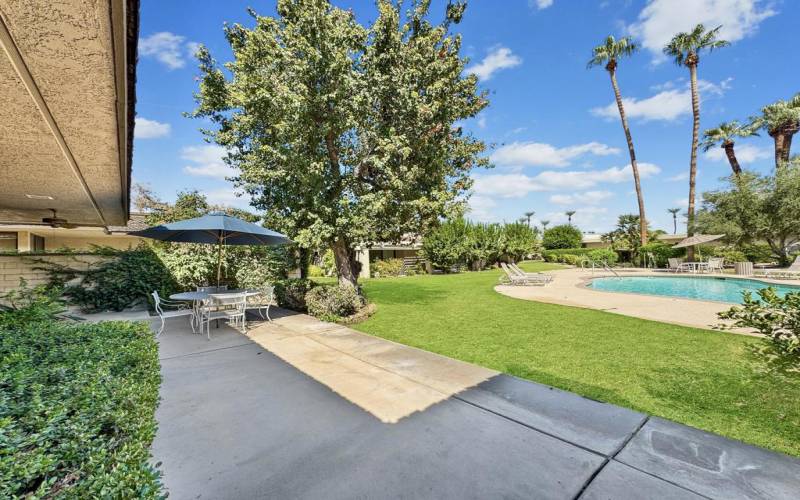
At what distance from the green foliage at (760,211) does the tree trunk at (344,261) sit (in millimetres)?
29271

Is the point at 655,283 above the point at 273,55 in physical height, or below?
below

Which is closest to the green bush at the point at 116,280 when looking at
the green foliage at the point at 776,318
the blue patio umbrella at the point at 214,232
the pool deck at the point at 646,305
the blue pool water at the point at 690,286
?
the blue patio umbrella at the point at 214,232

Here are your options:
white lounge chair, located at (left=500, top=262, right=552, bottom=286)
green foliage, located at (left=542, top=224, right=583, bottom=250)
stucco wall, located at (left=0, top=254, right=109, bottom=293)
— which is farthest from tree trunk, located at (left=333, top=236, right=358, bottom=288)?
green foliage, located at (left=542, top=224, right=583, bottom=250)

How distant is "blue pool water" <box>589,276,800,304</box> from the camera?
1520 centimetres

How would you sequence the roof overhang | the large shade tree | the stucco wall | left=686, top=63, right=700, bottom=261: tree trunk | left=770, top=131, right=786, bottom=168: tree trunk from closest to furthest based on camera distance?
the roof overhang < the large shade tree < the stucco wall < left=770, top=131, right=786, bottom=168: tree trunk < left=686, top=63, right=700, bottom=261: tree trunk

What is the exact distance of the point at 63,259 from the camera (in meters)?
10.5

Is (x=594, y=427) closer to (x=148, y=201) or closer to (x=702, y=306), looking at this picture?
(x=702, y=306)

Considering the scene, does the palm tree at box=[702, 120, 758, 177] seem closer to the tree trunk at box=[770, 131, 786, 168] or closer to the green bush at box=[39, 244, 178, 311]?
the tree trunk at box=[770, 131, 786, 168]

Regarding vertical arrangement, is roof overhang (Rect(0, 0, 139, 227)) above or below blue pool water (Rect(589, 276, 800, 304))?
above

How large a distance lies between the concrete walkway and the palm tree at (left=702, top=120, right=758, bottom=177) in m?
37.0

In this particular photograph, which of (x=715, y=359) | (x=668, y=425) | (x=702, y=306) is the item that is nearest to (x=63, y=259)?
(x=668, y=425)

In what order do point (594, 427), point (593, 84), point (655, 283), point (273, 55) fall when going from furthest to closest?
1. point (593, 84)
2. point (655, 283)
3. point (273, 55)
4. point (594, 427)

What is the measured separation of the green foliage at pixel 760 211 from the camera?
22.1 metres

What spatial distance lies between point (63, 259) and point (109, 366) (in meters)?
11.7
